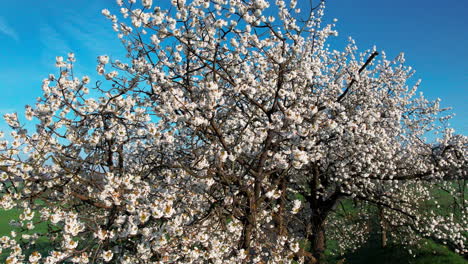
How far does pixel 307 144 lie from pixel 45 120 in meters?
4.79

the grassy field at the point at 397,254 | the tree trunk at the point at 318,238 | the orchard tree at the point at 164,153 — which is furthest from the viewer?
the grassy field at the point at 397,254

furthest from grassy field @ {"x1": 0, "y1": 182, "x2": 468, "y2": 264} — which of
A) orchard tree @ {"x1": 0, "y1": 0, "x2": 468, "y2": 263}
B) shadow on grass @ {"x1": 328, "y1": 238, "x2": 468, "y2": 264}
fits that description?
orchard tree @ {"x1": 0, "y1": 0, "x2": 468, "y2": 263}

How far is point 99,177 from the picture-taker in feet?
17.1

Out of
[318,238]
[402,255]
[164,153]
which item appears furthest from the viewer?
[402,255]

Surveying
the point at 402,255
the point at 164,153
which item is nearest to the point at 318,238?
the point at 402,255

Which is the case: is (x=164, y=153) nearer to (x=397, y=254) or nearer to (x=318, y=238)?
(x=318, y=238)

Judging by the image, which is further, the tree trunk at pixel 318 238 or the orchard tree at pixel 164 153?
the tree trunk at pixel 318 238

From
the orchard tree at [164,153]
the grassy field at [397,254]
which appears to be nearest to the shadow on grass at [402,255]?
the grassy field at [397,254]

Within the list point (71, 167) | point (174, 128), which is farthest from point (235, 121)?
point (71, 167)

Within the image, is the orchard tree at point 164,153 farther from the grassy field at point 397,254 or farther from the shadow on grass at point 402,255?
the shadow on grass at point 402,255

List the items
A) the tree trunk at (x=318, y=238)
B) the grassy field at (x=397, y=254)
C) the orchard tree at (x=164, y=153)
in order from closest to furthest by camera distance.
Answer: the orchard tree at (x=164, y=153) < the tree trunk at (x=318, y=238) < the grassy field at (x=397, y=254)

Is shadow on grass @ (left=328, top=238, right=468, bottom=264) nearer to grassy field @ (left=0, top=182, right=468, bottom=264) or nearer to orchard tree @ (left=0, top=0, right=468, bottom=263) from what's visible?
grassy field @ (left=0, top=182, right=468, bottom=264)

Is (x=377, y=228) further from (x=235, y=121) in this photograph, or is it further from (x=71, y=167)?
(x=71, y=167)

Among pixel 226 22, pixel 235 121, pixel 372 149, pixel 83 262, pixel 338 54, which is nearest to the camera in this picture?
pixel 83 262
